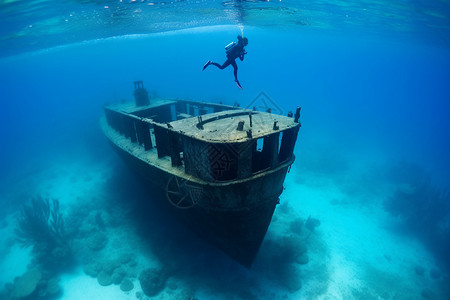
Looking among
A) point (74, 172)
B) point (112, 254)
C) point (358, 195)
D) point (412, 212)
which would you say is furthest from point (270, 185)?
point (74, 172)

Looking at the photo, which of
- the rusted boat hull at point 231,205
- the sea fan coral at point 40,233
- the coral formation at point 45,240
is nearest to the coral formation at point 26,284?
the coral formation at point 45,240

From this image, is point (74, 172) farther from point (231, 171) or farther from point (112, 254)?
point (231, 171)

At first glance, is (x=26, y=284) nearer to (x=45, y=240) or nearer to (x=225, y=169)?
(x=45, y=240)

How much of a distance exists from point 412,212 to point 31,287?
23.5m

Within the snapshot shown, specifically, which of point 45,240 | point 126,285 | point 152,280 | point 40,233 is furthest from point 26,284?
point 152,280

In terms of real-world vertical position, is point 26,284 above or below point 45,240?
above

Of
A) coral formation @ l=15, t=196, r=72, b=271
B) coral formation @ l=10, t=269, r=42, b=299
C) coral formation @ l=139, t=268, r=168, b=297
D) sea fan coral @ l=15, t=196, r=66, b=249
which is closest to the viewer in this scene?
coral formation @ l=139, t=268, r=168, b=297

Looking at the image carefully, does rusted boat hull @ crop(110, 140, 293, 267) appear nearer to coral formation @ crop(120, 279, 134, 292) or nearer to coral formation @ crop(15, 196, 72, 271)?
Answer: coral formation @ crop(120, 279, 134, 292)

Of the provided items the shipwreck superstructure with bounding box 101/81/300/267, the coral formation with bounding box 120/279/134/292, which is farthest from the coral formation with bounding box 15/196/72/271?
the shipwreck superstructure with bounding box 101/81/300/267

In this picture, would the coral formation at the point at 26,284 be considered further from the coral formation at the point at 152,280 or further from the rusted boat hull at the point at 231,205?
the rusted boat hull at the point at 231,205

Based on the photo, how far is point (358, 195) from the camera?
17422 mm

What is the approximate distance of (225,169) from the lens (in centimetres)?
566

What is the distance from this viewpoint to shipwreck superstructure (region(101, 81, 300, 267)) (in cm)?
558

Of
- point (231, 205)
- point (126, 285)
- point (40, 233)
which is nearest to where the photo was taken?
point (231, 205)
